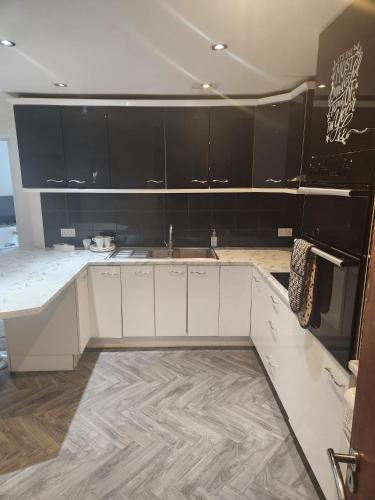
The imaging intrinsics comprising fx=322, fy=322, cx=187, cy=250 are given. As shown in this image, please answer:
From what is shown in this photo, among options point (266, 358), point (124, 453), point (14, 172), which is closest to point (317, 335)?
point (266, 358)

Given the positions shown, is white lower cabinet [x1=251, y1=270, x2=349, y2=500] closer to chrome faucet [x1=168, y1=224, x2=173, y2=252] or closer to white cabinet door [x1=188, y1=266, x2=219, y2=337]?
white cabinet door [x1=188, y1=266, x2=219, y2=337]

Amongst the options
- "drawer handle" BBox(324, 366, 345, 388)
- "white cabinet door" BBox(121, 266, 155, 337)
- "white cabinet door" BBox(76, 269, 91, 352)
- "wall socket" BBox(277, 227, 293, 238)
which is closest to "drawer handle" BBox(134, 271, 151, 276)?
"white cabinet door" BBox(121, 266, 155, 337)

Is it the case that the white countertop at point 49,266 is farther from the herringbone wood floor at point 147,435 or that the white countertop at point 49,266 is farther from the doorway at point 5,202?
the doorway at point 5,202

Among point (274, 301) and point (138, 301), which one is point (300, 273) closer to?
point (274, 301)

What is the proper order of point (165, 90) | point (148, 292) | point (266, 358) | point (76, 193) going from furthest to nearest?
point (76, 193), point (148, 292), point (165, 90), point (266, 358)

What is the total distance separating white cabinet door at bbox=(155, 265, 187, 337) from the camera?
2908 millimetres

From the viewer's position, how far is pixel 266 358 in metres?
2.52

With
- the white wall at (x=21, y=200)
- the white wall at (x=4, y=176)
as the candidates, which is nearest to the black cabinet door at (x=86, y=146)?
the white wall at (x=21, y=200)

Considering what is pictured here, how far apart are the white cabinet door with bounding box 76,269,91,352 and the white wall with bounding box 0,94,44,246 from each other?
0.99 m

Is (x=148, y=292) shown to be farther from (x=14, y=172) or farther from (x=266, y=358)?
(x=14, y=172)

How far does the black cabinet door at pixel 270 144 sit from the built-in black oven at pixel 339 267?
1.29 metres

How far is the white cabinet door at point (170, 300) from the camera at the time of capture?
9.54ft

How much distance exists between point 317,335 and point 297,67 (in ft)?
5.78

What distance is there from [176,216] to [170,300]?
922 millimetres
